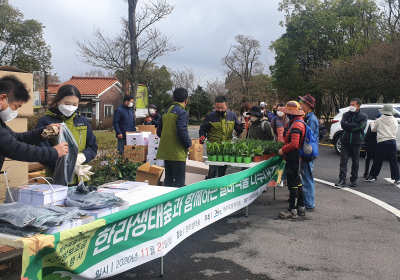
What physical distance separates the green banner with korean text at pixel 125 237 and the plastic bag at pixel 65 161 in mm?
808

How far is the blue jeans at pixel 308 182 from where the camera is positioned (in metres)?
5.55

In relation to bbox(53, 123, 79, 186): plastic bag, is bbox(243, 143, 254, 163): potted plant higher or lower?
lower

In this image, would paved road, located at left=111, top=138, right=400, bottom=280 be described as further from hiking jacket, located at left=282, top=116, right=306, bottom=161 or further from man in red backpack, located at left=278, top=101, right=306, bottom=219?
hiking jacket, located at left=282, top=116, right=306, bottom=161

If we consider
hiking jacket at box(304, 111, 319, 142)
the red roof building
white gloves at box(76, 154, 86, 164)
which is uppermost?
the red roof building

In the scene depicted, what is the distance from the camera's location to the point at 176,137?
5.12 m

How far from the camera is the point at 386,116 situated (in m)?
7.73

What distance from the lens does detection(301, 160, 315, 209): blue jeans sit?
5.55 m

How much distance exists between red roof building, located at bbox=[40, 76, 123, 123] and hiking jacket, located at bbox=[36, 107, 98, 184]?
3209 centimetres

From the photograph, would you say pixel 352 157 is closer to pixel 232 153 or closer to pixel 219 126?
pixel 219 126

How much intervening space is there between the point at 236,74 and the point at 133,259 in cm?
4990

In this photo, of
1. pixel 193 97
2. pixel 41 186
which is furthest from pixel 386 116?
pixel 193 97

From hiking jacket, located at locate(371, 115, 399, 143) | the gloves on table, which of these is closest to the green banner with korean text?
the gloves on table

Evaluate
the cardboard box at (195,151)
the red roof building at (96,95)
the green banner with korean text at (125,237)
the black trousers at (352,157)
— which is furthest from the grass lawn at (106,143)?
the red roof building at (96,95)

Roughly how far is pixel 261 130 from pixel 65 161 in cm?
489
